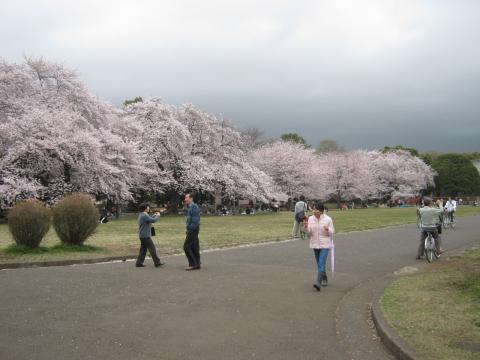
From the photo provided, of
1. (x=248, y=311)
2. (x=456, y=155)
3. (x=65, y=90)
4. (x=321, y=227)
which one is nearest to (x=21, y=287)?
(x=248, y=311)

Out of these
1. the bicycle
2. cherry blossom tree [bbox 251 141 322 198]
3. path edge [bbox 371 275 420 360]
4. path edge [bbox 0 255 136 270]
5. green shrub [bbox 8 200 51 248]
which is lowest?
path edge [bbox 0 255 136 270]

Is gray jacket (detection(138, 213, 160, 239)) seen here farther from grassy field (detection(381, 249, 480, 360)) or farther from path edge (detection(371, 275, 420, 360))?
path edge (detection(371, 275, 420, 360))

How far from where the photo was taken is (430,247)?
505 inches

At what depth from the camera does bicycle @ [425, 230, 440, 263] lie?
12.8 metres

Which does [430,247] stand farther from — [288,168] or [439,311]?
[288,168]

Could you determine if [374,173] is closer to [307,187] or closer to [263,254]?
[307,187]

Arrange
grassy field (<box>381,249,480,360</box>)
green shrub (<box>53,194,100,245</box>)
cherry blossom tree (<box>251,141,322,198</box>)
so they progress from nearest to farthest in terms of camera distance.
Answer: grassy field (<box>381,249,480,360</box>), green shrub (<box>53,194,100,245</box>), cherry blossom tree (<box>251,141,322,198</box>)

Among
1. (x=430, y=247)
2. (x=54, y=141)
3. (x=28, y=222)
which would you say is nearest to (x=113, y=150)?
(x=54, y=141)

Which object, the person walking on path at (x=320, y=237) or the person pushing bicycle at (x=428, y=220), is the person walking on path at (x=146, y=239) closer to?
the person walking on path at (x=320, y=237)

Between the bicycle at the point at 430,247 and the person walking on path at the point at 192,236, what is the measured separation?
6.13m

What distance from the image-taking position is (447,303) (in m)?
7.29

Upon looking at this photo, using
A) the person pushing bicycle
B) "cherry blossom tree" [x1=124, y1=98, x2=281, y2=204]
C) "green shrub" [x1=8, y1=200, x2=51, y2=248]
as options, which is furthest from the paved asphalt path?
"cherry blossom tree" [x1=124, y1=98, x2=281, y2=204]

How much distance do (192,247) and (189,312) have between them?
434 centimetres

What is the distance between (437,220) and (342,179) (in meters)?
66.5
